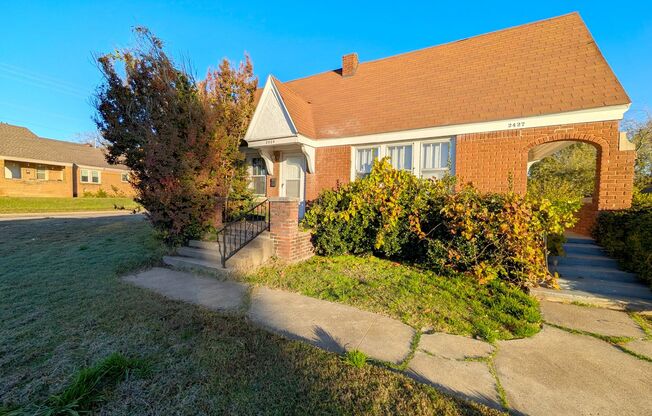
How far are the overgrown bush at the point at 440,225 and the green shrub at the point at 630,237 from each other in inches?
50.1

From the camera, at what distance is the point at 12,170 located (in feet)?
69.7

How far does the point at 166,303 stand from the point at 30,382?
1645mm

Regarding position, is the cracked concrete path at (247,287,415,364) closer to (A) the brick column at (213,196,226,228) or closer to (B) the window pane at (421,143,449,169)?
(A) the brick column at (213,196,226,228)

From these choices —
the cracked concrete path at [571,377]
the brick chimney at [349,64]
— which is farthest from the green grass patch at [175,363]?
the brick chimney at [349,64]

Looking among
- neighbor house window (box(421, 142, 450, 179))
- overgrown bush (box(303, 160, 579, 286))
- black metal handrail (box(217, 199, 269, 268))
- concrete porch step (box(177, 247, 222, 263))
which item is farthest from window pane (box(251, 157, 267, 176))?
neighbor house window (box(421, 142, 450, 179))

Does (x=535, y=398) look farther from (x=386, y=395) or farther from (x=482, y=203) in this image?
(x=482, y=203)

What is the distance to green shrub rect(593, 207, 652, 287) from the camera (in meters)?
4.38

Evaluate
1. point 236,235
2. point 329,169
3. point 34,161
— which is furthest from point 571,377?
point 34,161

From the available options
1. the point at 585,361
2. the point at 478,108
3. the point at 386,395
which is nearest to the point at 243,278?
the point at 386,395

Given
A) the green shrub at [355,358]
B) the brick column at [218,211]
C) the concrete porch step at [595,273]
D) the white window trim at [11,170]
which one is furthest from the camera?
the white window trim at [11,170]

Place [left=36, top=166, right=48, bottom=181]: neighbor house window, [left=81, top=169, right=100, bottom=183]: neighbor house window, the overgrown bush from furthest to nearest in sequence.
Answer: [left=81, top=169, right=100, bottom=183]: neighbor house window < [left=36, top=166, right=48, bottom=181]: neighbor house window < the overgrown bush

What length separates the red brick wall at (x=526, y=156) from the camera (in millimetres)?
5918

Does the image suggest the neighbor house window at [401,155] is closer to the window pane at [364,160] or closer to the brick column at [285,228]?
the window pane at [364,160]

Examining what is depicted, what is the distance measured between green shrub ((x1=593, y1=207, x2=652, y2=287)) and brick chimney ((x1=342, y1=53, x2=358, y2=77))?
29.1 ft
